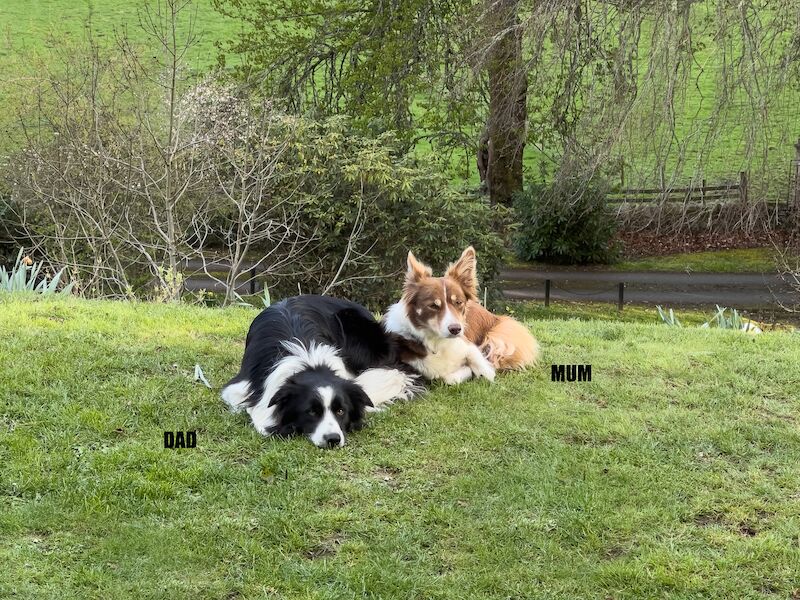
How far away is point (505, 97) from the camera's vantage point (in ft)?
43.3

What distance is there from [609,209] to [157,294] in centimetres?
1517

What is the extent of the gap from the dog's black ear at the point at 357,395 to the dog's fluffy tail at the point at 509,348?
5.10ft

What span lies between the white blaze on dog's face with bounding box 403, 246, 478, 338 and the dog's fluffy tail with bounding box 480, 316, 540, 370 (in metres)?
0.47

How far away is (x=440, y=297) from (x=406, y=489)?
1.89 m

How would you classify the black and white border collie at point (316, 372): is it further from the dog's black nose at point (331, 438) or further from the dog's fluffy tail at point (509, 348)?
the dog's fluffy tail at point (509, 348)

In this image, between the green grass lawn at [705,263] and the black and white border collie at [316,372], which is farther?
the green grass lawn at [705,263]

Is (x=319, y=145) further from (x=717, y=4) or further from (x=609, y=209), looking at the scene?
(x=609, y=209)

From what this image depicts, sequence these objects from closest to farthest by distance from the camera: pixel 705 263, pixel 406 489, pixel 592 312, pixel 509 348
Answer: pixel 406 489
pixel 509 348
pixel 592 312
pixel 705 263

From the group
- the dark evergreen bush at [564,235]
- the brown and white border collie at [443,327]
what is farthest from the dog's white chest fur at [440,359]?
the dark evergreen bush at [564,235]

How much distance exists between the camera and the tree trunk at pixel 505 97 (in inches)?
441

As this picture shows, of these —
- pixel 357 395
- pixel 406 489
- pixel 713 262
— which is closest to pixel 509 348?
pixel 357 395

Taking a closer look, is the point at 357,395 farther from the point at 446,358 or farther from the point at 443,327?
the point at 446,358

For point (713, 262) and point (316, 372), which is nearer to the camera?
point (316, 372)

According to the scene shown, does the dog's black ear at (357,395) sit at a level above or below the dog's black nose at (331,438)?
above
